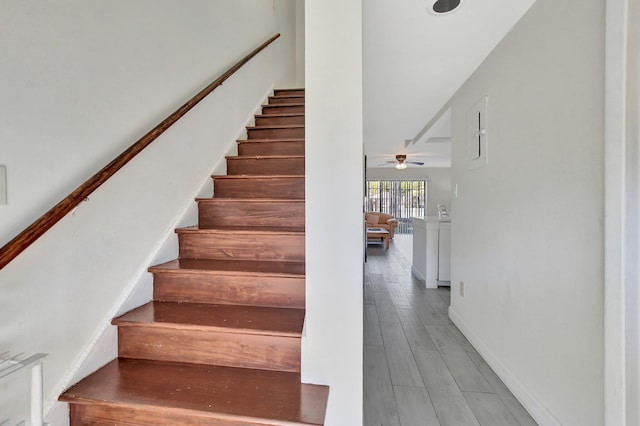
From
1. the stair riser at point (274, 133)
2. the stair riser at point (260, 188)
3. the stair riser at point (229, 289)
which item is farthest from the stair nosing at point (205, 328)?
the stair riser at point (274, 133)

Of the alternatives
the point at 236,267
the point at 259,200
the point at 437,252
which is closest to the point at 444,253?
the point at 437,252

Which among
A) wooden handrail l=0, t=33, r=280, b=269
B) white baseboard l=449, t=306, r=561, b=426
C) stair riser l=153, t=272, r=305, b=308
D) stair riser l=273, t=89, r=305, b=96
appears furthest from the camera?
stair riser l=273, t=89, r=305, b=96

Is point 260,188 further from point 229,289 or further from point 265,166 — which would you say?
point 229,289

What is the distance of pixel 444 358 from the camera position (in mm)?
1992

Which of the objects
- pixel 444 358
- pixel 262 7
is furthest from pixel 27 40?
pixel 262 7

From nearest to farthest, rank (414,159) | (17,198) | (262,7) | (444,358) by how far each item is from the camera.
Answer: (17,198)
(444,358)
(262,7)
(414,159)

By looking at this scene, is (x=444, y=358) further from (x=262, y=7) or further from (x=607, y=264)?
(x=262, y=7)

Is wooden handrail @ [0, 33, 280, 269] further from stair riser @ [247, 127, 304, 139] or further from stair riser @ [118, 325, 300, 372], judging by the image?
stair riser @ [247, 127, 304, 139]

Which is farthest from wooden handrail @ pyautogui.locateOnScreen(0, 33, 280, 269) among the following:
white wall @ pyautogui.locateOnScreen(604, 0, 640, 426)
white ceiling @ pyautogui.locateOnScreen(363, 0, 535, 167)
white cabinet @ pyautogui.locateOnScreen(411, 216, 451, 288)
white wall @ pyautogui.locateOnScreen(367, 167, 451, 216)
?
white wall @ pyautogui.locateOnScreen(367, 167, 451, 216)

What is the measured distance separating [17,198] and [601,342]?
213 centimetres

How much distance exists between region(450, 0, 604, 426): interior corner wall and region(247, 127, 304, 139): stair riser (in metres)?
1.54

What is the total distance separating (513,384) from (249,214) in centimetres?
190

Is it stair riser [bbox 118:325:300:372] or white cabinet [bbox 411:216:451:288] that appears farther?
white cabinet [bbox 411:216:451:288]

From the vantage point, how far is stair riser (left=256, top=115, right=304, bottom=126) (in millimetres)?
2943
